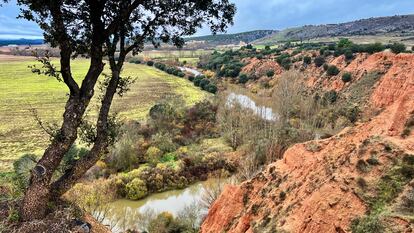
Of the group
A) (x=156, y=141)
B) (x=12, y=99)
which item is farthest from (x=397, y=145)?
(x=12, y=99)

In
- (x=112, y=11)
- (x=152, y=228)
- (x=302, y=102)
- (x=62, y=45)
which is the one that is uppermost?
(x=112, y=11)

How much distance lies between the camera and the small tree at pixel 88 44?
1027 centimetres

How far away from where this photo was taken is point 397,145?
14883 mm

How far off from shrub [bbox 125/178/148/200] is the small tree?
85.5 ft

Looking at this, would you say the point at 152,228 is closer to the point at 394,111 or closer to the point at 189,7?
the point at 394,111

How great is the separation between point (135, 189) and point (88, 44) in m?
27.5

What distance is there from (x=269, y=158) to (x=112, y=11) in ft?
94.0

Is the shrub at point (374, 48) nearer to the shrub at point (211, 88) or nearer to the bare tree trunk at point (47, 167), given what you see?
the shrub at point (211, 88)

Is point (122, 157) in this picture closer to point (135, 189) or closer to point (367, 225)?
point (135, 189)

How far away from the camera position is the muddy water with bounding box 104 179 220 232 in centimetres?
3133

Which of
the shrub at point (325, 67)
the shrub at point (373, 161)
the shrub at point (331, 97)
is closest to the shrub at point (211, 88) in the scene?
the shrub at point (325, 67)

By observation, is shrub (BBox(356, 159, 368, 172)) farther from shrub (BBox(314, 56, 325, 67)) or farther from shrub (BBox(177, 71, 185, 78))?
shrub (BBox(177, 71, 185, 78))

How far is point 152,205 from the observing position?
3681 cm

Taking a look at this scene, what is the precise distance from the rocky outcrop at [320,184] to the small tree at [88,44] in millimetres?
7528
